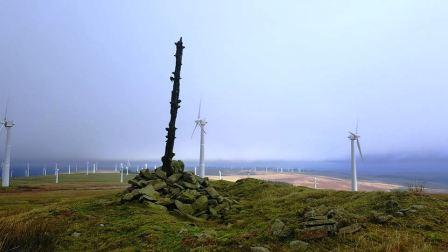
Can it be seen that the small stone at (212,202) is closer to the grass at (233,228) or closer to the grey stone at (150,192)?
the grass at (233,228)

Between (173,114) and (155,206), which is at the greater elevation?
(173,114)

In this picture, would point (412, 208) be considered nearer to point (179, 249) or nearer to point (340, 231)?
point (340, 231)

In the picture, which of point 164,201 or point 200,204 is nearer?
point 200,204

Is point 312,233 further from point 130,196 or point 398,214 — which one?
point 130,196

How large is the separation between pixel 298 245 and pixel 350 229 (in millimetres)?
2169

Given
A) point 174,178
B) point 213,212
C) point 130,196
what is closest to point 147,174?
point 174,178

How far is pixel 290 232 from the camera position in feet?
49.2

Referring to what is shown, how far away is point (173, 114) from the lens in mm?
32188

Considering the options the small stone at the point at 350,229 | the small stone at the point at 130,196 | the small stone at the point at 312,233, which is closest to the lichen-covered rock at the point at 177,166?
the small stone at the point at 130,196

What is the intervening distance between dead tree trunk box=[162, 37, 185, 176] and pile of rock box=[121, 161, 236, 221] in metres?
0.72

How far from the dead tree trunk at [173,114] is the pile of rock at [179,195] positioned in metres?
0.72

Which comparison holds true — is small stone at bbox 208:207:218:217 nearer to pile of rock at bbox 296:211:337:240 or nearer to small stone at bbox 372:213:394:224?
pile of rock at bbox 296:211:337:240

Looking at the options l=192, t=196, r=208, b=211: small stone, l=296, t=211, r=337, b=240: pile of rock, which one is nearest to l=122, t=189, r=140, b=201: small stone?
l=192, t=196, r=208, b=211: small stone

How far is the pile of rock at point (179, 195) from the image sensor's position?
24.0m
